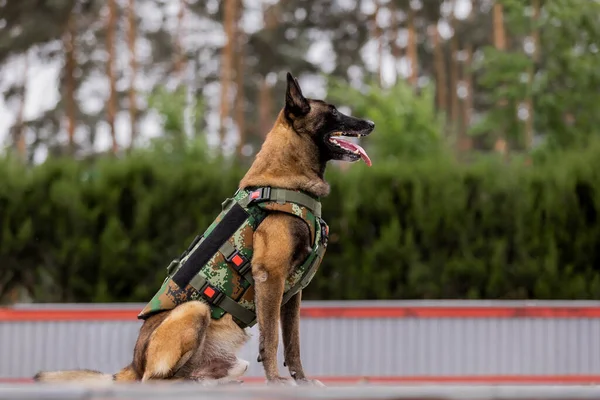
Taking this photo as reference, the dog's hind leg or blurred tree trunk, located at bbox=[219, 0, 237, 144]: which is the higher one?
blurred tree trunk, located at bbox=[219, 0, 237, 144]

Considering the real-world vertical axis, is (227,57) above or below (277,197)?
above

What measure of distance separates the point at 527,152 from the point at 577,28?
3.37 metres

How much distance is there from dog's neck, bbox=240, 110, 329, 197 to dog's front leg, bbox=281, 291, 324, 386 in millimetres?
663

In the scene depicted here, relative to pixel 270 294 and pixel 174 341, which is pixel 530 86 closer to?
pixel 270 294

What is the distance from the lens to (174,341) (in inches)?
166

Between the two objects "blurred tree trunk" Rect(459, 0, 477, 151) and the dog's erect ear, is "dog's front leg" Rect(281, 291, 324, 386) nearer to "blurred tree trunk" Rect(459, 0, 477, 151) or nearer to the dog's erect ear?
the dog's erect ear

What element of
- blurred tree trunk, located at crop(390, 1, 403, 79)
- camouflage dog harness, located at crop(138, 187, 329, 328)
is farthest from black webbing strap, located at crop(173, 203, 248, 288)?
blurred tree trunk, located at crop(390, 1, 403, 79)

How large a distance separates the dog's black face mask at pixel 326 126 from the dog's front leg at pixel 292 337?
2.85 ft

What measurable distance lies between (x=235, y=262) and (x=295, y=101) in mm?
1013

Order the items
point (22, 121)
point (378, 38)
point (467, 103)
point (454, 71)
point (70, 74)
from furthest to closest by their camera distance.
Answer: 1. point (467, 103)
2. point (454, 71)
3. point (22, 121)
4. point (378, 38)
5. point (70, 74)

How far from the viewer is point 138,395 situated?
9.01ft

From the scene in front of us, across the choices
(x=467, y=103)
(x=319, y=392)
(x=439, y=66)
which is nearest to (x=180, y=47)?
(x=439, y=66)

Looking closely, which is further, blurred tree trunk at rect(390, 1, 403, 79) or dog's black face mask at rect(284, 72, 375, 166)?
blurred tree trunk at rect(390, 1, 403, 79)

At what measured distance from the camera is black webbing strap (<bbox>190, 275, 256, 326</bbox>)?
4.38 metres
